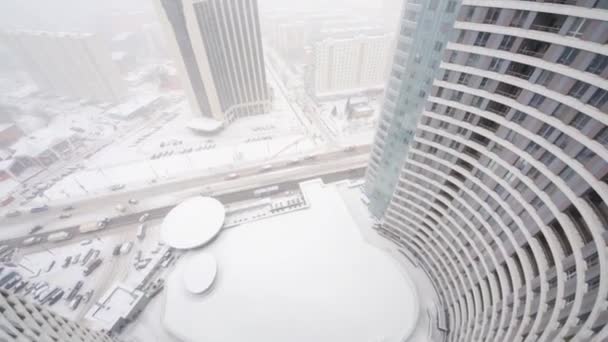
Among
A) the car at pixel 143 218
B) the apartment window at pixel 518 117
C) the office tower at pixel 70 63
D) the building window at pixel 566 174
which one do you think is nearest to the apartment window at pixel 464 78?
the apartment window at pixel 518 117

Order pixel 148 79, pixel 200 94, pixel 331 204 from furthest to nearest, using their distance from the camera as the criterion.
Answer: pixel 148 79, pixel 200 94, pixel 331 204

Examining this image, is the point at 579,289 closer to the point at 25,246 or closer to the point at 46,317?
the point at 46,317

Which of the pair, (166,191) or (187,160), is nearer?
(166,191)

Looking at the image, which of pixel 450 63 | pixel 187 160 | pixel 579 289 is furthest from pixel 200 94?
pixel 579 289

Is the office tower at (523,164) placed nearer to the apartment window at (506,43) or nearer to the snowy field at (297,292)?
the apartment window at (506,43)

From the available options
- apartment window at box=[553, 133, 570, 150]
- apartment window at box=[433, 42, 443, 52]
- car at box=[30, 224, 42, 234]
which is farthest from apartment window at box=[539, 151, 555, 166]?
car at box=[30, 224, 42, 234]

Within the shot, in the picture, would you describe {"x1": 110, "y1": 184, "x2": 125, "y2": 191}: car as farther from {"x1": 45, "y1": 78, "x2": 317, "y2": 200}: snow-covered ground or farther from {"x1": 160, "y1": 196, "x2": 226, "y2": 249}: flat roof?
{"x1": 160, "y1": 196, "x2": 226, "y2": 249}: flat roof

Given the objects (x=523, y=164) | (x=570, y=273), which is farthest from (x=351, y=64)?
(x=570, y=273)
